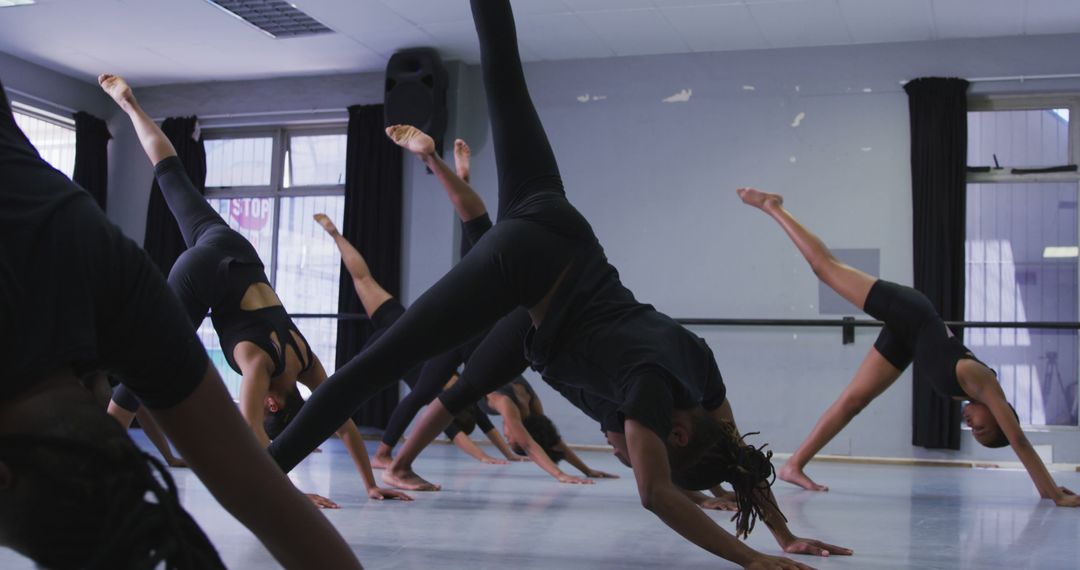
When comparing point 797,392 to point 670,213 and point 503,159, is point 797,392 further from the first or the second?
point 503,159

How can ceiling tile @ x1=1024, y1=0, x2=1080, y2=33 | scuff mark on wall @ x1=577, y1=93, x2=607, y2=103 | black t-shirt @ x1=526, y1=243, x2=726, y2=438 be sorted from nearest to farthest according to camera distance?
black t-shirt @ x1=526, y1=243, x2=726, y2=438
ceiling tile @ x1=1024, y1=0, x2=1080, y2=33
scuff mark on wall @ x1=577, y1=93, x2=607, y2=103

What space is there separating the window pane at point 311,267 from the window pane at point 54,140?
1907 millimetres

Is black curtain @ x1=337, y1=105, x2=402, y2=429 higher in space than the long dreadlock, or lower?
higher

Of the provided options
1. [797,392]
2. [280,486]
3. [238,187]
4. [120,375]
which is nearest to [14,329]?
[120,375]

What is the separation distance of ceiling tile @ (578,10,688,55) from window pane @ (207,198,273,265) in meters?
3.18

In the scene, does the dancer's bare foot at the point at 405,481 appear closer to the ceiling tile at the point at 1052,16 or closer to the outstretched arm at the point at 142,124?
the outstretched arm at the point at 142,124

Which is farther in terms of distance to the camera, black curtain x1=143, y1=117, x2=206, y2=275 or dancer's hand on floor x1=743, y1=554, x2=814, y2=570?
black curtain x1=143, y1=117, x2=206, y2=275

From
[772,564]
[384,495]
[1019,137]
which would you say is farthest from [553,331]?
[1019,137]

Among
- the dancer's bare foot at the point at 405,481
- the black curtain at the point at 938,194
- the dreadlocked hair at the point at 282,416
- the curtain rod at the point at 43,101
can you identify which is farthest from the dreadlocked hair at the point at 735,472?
the curtain rod at the point at 43,101

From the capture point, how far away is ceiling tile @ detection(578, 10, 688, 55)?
20.8ft

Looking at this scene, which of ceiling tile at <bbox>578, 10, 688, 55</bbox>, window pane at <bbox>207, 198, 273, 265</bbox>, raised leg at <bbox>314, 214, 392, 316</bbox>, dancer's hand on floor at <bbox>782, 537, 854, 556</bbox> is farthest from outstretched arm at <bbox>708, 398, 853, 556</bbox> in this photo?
window pane at <bbox>207, 198, 273, 265</bbox>

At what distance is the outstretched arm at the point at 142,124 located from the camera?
321 cm

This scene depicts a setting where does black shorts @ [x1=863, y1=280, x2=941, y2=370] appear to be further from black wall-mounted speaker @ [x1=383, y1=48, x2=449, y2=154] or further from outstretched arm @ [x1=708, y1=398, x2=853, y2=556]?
black wall-mounted speaker @ [x1=383, y1=48, x2=449, y2=154]

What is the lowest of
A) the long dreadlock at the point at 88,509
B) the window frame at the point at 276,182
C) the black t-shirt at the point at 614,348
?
the long dreadlock at the point at 88,509
